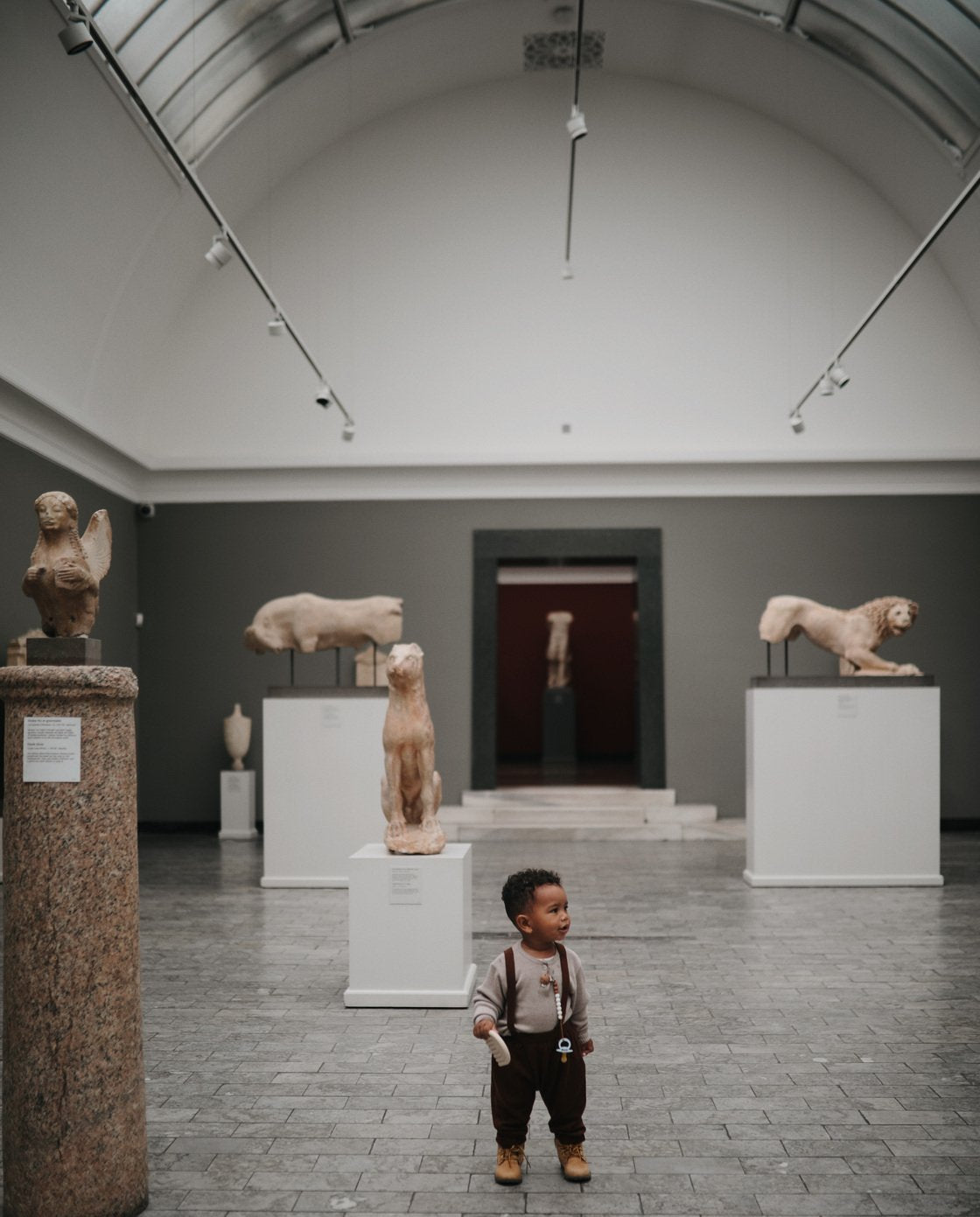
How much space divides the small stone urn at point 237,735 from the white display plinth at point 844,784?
6297 mm

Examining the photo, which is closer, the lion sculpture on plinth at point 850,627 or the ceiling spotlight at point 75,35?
the ceiling spotlight at point 75,35

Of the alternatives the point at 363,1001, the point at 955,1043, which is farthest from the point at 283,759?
the point at 955,1043

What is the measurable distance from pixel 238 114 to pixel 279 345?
3.02 metres

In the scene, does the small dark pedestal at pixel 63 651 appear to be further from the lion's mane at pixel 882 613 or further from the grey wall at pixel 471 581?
the grey wall at pixel 471 581

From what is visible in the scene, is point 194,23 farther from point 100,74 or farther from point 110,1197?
point 110,1197

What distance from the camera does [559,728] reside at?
20.0 meters

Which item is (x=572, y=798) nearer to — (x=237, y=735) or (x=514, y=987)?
(x=237, y=735)

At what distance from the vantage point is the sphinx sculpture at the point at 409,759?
21.9ft

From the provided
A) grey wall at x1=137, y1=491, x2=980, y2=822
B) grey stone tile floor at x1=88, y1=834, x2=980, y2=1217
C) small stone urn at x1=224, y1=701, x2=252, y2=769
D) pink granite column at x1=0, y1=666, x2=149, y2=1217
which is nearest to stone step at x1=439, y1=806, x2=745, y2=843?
grey wall at x1=137, y1=491, x2=980, y2=822

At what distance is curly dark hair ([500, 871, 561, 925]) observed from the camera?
369 centimetres

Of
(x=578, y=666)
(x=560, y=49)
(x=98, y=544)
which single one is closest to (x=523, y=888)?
(x=98, y=544)

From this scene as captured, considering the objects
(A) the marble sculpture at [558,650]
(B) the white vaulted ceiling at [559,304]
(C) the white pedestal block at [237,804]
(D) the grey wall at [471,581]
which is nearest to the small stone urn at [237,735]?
(C) the white pedestal block at [237,804]

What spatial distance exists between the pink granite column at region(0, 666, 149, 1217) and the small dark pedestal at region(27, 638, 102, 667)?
0.40 ft

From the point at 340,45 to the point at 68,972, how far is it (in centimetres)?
1138
